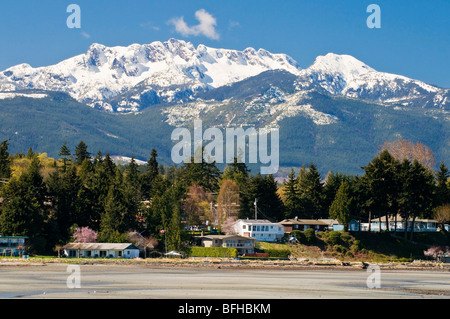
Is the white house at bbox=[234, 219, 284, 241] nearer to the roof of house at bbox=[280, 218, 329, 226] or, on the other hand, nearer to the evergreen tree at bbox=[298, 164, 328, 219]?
the roof of house at bbox=[280, 218, 329, 226]

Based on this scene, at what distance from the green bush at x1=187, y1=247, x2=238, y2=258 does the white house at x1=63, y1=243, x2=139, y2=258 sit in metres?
10.6

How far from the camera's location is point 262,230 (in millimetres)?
127375

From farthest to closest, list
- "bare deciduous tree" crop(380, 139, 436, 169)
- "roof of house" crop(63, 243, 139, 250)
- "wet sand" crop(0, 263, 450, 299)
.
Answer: "bare deciduous tree" crop(380, 139, 436, 169) → "roof of house" crop(63, 243, 139, 250) → "wet sand" crop(0, 263, 450, 299)

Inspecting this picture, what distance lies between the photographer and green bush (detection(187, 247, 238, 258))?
110938mm

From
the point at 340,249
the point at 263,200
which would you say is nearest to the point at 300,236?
the point at 340,249

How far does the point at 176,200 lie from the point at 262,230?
2116 cm

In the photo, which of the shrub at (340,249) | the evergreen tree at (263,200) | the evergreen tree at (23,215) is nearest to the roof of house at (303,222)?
the evergreen tree at (263,200)

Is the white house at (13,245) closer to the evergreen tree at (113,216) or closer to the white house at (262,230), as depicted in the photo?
the evergreen tree at (113,216)

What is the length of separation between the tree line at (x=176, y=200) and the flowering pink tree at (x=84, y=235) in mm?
1029

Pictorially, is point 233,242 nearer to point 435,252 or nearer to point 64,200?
point 64,200

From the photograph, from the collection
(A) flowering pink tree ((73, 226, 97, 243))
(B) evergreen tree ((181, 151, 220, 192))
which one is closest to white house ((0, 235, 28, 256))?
(A) flowering pink tree ((73, 226, 97, 243))

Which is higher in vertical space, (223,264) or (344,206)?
(344,206)
